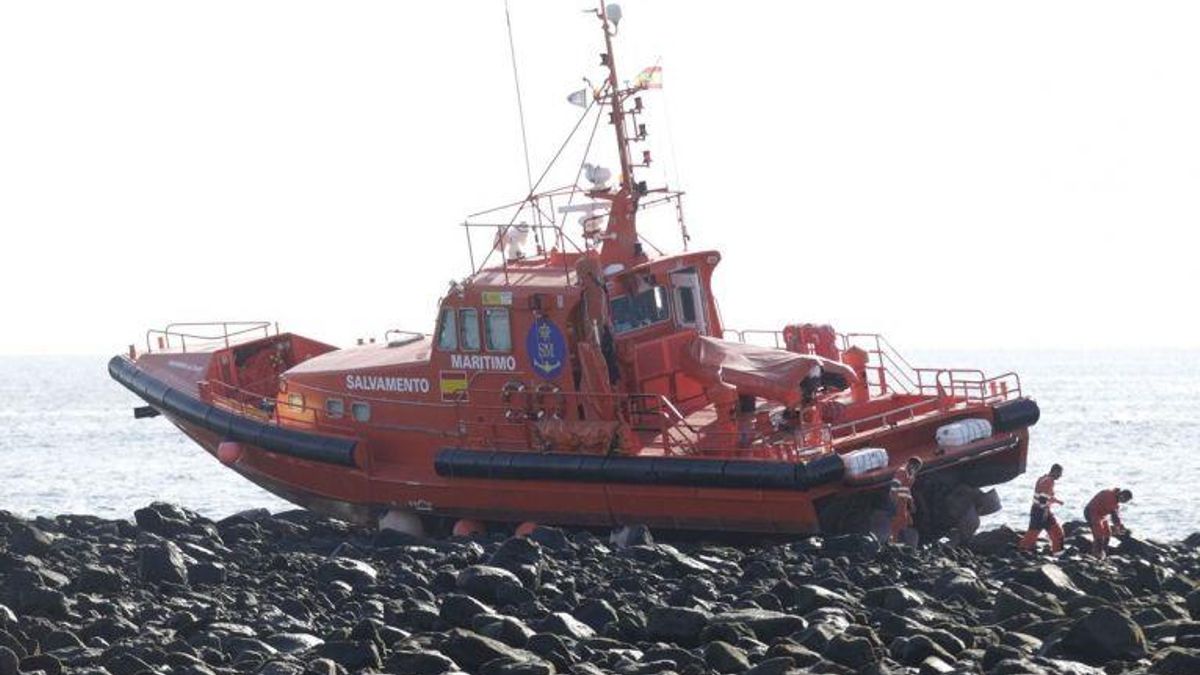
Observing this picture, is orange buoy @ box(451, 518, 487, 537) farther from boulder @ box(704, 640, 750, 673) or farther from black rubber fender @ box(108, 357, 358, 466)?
boulder @ box(704, 640, 750, 673)

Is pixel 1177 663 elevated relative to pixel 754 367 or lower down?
lower down

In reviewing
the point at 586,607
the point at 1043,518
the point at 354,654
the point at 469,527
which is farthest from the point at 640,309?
the point at 354,654

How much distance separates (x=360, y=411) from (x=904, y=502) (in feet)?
18.1

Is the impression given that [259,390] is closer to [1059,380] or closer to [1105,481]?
[1105,481]

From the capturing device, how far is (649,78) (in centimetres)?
2138

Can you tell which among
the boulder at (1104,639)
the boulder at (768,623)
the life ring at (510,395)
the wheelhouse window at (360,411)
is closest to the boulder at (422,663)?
the boulder at (768,623)

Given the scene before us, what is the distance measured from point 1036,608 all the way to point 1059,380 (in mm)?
60832

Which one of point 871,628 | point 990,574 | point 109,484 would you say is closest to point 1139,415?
point 109,484

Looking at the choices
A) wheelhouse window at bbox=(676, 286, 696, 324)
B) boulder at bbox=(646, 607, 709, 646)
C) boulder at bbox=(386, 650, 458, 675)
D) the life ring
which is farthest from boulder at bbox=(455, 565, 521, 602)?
wheelhouse window at bbox=(676, 286, 696, 324)

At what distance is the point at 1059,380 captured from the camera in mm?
73875

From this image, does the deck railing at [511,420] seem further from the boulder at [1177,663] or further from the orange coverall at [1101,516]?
the boulder at [1177,663]

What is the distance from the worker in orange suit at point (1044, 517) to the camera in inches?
743

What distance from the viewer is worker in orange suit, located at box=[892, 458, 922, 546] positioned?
1883 centimetres

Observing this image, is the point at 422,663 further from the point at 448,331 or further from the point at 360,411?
the point at 360,411
